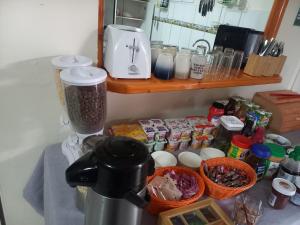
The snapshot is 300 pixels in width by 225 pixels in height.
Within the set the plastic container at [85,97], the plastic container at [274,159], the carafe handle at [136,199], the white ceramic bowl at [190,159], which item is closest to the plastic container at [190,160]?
the white ceramic bowl at [190,159]

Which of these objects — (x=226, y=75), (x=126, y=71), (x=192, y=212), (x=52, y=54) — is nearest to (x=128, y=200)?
(x=192, y=212)

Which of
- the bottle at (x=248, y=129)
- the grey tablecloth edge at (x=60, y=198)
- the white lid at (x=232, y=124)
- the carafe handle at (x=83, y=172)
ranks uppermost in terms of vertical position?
the carafe handle at (x=83, y=172)

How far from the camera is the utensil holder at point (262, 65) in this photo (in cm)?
107

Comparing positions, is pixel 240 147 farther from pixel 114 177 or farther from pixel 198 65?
pixel 114 177

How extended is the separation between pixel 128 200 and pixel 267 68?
960 millimetres

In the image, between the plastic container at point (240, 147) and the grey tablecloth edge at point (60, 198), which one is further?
the plastic container at point (240, 147)

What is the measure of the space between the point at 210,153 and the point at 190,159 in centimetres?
9

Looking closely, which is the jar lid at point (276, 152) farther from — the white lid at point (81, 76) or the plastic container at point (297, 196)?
the white lid at point (81, 76)

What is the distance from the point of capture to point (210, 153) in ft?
3.08

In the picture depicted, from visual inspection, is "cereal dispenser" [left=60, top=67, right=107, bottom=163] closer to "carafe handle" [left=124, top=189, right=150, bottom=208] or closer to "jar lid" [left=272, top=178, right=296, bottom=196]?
"carafe handle" [left=124, top=189, right=150, bottom=208]

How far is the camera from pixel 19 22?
0.70m

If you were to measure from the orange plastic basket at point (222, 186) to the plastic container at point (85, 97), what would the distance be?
0.39 metres

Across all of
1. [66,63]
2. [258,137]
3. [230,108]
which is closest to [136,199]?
[66,63]

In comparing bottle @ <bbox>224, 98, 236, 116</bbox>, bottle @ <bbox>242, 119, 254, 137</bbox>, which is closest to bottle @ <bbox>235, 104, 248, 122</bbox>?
bottle @ <bbox>224, 98, 236, 116</bbox>
